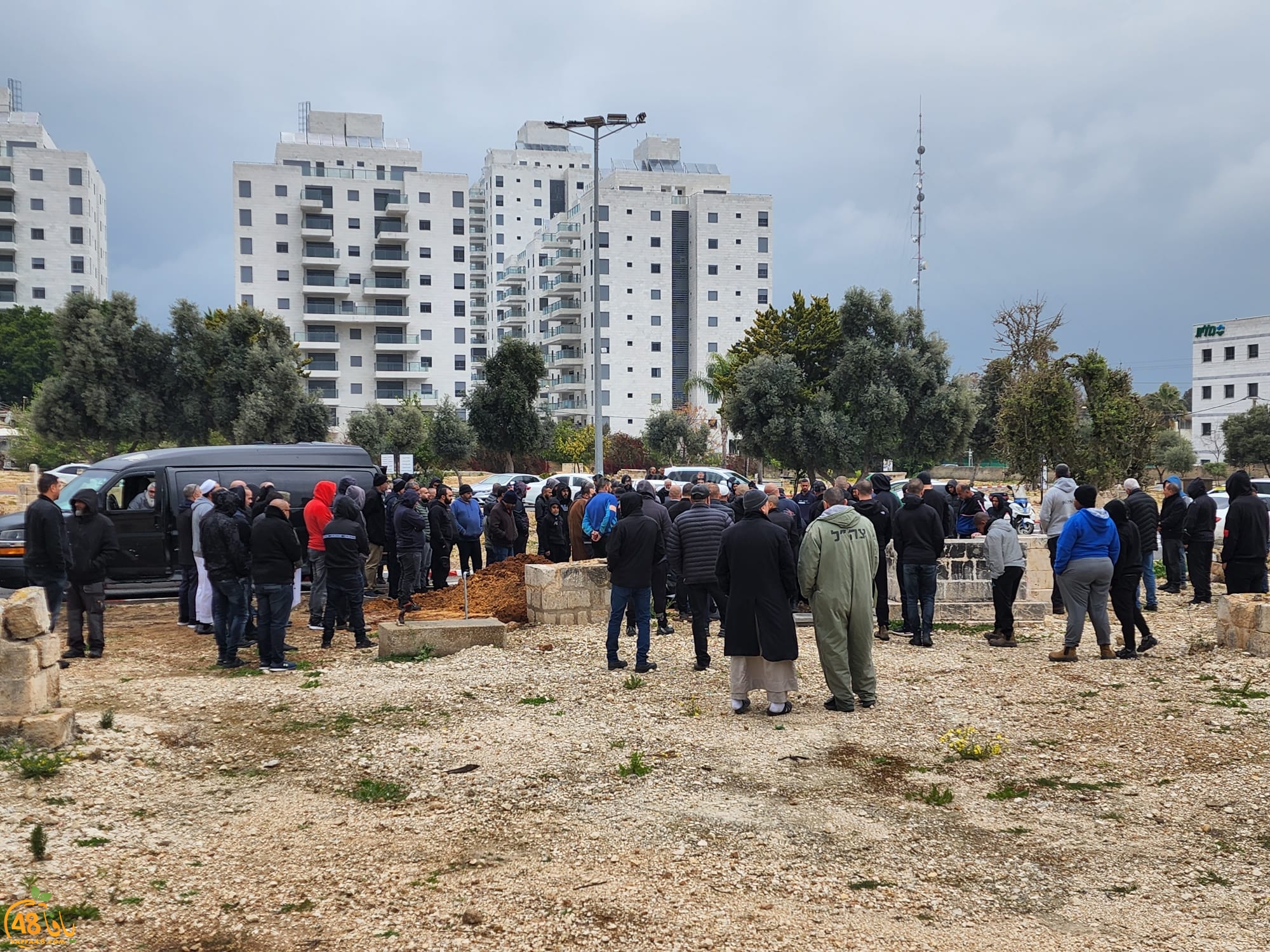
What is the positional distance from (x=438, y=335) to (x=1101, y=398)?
5904 cm

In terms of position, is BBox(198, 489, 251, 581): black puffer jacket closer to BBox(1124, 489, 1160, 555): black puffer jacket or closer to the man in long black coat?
the man in long black coat

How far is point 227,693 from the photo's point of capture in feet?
28.6

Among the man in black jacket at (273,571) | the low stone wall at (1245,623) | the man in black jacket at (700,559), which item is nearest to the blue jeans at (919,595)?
the man in black jacket at (700,559)

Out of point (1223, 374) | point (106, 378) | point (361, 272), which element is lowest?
point (106, 378)

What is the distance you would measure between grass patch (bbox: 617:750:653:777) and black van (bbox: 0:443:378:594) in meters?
7.46

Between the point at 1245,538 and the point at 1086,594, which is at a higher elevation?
the point at 1245,538

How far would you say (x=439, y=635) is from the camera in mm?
10688

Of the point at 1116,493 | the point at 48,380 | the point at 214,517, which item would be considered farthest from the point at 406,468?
the point at 48,380

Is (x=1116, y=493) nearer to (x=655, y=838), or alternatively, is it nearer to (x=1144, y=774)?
(x=1144, y=774)

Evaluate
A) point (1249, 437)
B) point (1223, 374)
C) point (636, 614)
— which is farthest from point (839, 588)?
point (1223, 374)

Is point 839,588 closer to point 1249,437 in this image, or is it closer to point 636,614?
point 636,614

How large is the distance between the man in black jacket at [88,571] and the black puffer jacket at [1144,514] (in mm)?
12031

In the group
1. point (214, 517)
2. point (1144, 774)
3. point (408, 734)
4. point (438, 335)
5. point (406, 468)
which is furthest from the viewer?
point (438, 335)

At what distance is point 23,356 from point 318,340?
2084cm
